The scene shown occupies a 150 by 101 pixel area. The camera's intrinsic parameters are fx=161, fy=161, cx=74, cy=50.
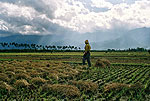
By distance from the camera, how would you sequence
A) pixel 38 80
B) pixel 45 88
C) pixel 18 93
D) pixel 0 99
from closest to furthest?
pixel 0 99
pixel 18 93
pixel 45 88
pixel 38 80

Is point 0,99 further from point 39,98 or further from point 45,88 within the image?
point 45,88

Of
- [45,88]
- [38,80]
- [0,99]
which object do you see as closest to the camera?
[0,99]

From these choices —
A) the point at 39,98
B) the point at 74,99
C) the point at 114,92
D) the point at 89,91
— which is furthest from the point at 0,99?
the point at 114,92

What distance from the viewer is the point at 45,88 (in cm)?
447

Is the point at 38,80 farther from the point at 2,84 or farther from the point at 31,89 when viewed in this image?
the point at 2,84

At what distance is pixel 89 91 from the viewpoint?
4.53 m

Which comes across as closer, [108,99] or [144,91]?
[108,99]

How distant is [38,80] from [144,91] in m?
3.26

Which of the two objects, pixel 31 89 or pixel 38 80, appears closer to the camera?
pixel 31 89

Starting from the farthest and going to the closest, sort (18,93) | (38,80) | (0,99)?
(38,80) < (18,93) < (0,99)

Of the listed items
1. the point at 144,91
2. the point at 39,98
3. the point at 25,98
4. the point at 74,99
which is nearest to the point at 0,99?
the point at 25,98

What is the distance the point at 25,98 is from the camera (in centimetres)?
377

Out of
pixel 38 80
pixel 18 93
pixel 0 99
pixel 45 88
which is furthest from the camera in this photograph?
pixel 38 80

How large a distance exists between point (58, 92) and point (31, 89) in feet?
2.78
